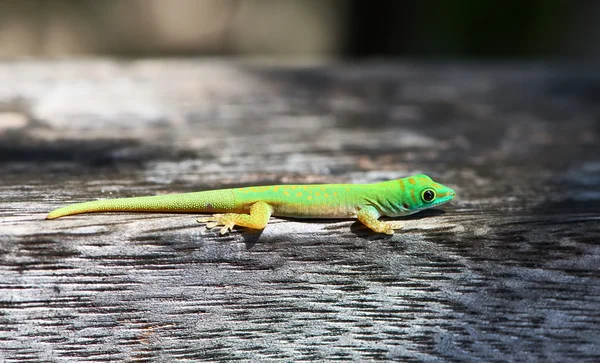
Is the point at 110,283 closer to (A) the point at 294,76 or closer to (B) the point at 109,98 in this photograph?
(B) the point at 109,98

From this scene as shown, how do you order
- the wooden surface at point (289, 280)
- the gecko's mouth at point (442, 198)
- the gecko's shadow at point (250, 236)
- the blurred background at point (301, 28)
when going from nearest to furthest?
1. the wooden surface at point (289, 280)
2. the gecko's shadow at point (250, 236)
3. the gecko's mouth at point (442, 198)
4. the blurred background at point (301, 28)

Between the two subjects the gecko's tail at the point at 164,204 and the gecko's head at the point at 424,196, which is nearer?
the gecko's tail at the point at 164,204

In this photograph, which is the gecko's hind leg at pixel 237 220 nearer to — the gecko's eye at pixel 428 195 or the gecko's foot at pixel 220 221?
the gecko's foot at pixel 220 221

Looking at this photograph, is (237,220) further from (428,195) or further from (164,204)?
(428,195)


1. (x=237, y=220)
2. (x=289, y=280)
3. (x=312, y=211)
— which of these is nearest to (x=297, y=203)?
(x=312, y=211)

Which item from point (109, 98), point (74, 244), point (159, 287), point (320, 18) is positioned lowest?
point (159, 287)

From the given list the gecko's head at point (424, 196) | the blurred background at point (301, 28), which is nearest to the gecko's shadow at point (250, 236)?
the gecko's head at point (424, 196)

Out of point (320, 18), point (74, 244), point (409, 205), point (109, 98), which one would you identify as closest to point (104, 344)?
point (74, 244)
